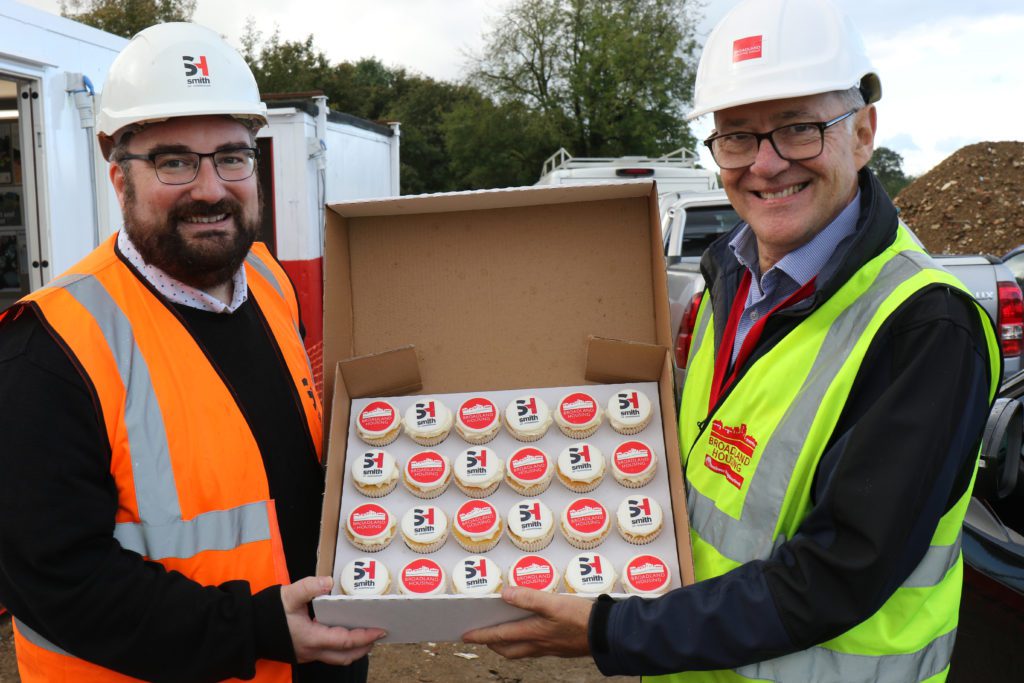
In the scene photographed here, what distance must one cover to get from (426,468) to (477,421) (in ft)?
0.70

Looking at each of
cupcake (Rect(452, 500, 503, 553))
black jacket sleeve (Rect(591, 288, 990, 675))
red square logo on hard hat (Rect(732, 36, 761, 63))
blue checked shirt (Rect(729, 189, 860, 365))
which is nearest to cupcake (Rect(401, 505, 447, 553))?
cupcake (Rect(452, 500, 503, 553))

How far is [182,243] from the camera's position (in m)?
2.09

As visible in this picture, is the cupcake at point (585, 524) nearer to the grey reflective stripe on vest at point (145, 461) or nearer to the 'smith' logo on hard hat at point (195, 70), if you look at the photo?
the grey reflective stripe on vest at point (145, 461)

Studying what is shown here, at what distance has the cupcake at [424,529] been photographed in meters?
2.33

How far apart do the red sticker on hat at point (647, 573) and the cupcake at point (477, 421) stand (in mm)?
593

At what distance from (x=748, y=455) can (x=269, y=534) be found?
1129mm

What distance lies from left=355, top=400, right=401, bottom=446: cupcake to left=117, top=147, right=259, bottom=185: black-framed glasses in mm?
780

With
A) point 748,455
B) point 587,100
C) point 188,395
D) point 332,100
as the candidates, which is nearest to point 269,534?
point 188,395

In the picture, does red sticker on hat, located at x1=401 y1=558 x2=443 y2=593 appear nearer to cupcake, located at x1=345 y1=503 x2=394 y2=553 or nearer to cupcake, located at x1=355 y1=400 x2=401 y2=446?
cupcake, located at x1=345 y1=503 x2=394 y2=553

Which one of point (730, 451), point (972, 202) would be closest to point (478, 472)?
point (730, 451)

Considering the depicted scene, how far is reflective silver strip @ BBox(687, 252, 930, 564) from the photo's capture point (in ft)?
5.73

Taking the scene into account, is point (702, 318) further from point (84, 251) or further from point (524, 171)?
point (524, 171)

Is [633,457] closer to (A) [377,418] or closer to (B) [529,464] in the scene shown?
(B) [529,464]

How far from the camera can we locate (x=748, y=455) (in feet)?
6.13
